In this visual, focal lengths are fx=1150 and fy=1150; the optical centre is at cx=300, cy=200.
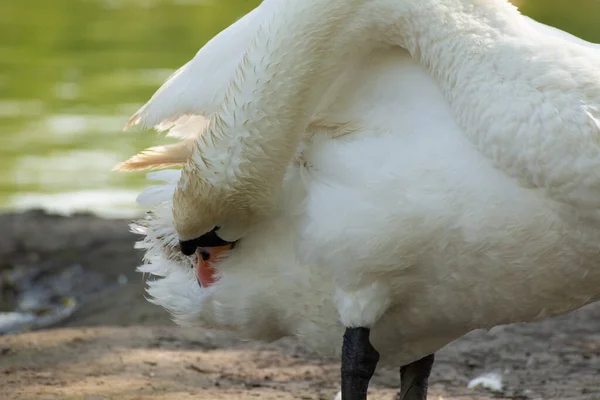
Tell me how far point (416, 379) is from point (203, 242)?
1.06 meters

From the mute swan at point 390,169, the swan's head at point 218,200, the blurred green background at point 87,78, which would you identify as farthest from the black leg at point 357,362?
the blurred green background at point 87,78

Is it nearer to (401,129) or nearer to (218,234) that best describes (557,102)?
(401,129)

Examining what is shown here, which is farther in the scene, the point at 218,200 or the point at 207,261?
the point at 207,261

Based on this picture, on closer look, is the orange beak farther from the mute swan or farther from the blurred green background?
the blurred green background

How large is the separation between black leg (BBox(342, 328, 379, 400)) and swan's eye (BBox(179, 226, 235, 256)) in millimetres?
509

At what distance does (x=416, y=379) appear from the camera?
14.0ft

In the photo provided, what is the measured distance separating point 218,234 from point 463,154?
2.95 feet

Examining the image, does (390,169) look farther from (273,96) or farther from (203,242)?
(203,242)

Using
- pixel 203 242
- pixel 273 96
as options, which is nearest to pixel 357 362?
pixel 203 242

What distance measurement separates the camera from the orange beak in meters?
3.88

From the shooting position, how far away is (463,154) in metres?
3.22

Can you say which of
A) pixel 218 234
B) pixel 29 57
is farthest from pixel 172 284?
pixel 29 57

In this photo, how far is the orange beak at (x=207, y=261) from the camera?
3875 mm

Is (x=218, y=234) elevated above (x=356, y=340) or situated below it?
above
